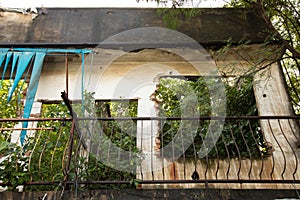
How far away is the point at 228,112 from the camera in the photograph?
5.75 meters

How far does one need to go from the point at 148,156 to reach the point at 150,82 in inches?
70.7

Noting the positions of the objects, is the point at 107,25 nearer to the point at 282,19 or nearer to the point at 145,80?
the point at 145,80

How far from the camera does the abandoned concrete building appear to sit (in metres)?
5.03

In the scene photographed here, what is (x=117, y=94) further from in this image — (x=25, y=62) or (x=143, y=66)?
(x=25, y=62)

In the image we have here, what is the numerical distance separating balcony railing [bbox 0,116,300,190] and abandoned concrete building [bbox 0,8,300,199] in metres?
0.02

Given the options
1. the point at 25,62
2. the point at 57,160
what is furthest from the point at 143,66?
the point at 57,160

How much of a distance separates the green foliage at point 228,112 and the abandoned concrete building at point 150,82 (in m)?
0.02

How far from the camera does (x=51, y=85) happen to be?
6340mm

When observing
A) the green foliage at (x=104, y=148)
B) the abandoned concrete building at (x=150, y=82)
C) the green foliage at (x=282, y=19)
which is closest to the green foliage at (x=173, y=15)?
the abandoned concrete building at (x=150, y=82)

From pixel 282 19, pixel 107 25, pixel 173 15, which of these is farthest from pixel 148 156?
pixel 282 19

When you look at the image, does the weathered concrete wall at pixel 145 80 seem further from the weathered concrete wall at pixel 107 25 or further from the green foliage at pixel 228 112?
the weathered concrete wall at pixel 107 25

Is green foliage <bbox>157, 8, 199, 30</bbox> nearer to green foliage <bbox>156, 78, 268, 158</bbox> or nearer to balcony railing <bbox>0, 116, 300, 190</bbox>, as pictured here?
green foliage <bbox>156, 78, 268, 158</bbox>

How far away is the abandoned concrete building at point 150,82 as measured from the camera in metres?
5.03

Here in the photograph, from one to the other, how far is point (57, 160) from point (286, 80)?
487 cm
